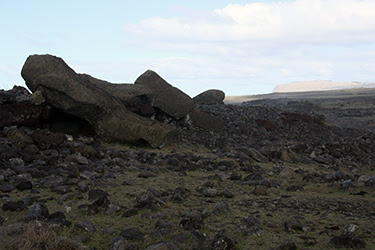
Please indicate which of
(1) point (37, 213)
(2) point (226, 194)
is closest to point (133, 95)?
(2) point (226, 194)

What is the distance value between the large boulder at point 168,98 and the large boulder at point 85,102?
320cm

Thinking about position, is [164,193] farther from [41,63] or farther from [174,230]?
[41,63]

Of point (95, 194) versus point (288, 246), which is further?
point (95, 194)

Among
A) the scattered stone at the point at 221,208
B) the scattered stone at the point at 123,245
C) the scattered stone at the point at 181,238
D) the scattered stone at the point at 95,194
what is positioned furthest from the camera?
the scattered stone at the point at 95,194

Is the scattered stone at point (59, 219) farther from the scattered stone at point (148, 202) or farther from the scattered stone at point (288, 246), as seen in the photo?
the scattered stone at point (288, 246)

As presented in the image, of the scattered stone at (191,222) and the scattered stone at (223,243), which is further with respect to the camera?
the scattered stone at (191,222)

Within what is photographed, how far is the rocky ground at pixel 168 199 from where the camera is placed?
405 cm

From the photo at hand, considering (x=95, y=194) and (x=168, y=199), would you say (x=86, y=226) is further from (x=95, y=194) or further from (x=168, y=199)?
(x=168, y=199)

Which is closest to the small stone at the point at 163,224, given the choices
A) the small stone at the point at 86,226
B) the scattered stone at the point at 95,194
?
the small stone at the point at 86,226

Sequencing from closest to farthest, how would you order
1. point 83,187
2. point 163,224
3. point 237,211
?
point 163,224 < point 237,211 < point 83,187

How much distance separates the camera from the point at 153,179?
24.2ft

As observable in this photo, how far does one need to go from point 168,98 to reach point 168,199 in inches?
361

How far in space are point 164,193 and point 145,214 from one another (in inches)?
46.4

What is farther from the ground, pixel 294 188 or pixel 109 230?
pixel 109 230
